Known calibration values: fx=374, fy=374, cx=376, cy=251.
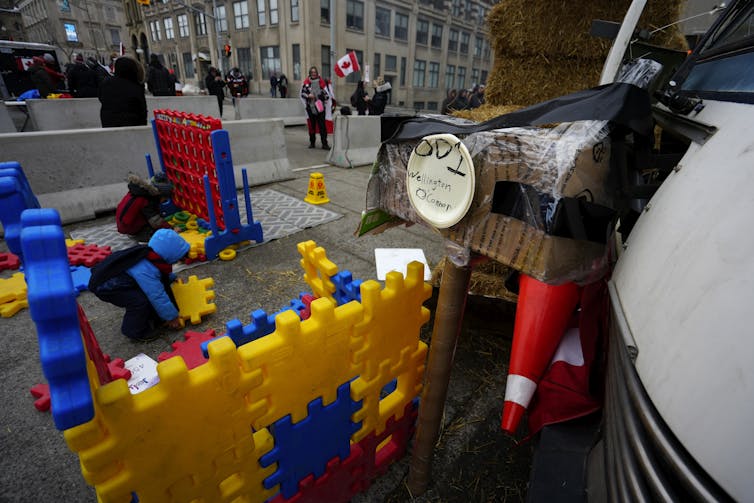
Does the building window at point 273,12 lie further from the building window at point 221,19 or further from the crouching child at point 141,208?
the crouching child at point 141,208

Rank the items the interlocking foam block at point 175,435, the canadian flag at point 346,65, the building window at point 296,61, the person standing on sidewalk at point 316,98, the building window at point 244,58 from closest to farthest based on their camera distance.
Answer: the interlocking foam block at point 175,435
the person standing on sidewalk at point 316,98
the canadian flag at point 346,65
the building window at point 296,61
the building window at point 244,58

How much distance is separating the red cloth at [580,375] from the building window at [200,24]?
147 feet

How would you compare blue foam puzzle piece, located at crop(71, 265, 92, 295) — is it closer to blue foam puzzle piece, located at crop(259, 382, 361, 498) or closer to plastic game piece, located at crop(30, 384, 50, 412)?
plastic game piece, located at crop(30, 384, 50, 412)

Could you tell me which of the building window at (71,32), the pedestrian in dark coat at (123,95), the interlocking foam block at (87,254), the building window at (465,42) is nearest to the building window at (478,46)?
the building window at (465,42)

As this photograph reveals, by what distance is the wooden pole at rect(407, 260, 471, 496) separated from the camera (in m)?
1.66

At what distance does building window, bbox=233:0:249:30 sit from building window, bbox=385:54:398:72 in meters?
12.6

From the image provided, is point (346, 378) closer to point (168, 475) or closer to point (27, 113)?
point (168, 475)

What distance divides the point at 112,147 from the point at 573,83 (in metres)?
6.19

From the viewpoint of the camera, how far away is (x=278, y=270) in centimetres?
420

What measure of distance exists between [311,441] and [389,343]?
567 millimetres

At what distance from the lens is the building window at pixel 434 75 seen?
1534 inches

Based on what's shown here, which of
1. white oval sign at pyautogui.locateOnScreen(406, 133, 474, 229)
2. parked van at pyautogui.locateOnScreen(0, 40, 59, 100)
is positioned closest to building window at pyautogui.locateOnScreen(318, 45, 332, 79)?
parked van at pyautogui.locateOnScreen(0, 40, 59, 100)

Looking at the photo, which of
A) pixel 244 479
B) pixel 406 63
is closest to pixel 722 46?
pixel 244 479

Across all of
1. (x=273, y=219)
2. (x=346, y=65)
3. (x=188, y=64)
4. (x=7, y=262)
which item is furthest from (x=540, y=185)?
(x=188, y=64)
